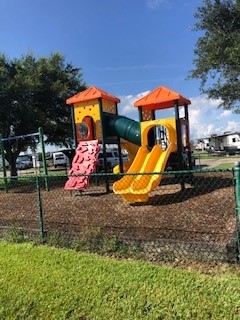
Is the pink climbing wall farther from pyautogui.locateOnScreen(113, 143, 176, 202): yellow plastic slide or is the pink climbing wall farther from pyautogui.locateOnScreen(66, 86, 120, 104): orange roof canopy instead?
pyautogui.locateOnScreen(113, 143, 176, 202): yellow plastic slide

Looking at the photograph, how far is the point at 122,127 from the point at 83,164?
1.59 meters

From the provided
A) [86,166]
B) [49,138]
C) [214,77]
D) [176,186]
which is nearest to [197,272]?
[176,186]

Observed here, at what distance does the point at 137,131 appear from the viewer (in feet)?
35.3

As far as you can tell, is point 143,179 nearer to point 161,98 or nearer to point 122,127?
point 161,98

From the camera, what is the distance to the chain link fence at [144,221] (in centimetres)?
498

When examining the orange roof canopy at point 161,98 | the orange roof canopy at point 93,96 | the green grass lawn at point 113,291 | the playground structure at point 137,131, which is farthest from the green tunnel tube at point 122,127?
the green grass lawn at point 113,291

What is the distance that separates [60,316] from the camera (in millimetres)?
3723

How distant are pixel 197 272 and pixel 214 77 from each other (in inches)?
505

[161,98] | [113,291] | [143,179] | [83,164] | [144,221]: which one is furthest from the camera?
[83,164]

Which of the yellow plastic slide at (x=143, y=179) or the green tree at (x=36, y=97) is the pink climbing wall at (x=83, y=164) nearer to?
the yellow plastic slide at (x=143, y=179)

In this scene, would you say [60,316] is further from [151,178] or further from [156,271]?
[151,178]

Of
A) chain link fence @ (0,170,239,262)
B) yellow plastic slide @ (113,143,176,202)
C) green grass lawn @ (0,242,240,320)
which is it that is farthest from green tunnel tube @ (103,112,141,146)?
green grass lawn @ (0,242,240,320)

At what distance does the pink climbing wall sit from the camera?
1016 centimetres

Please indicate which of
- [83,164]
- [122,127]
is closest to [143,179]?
[83,164]
